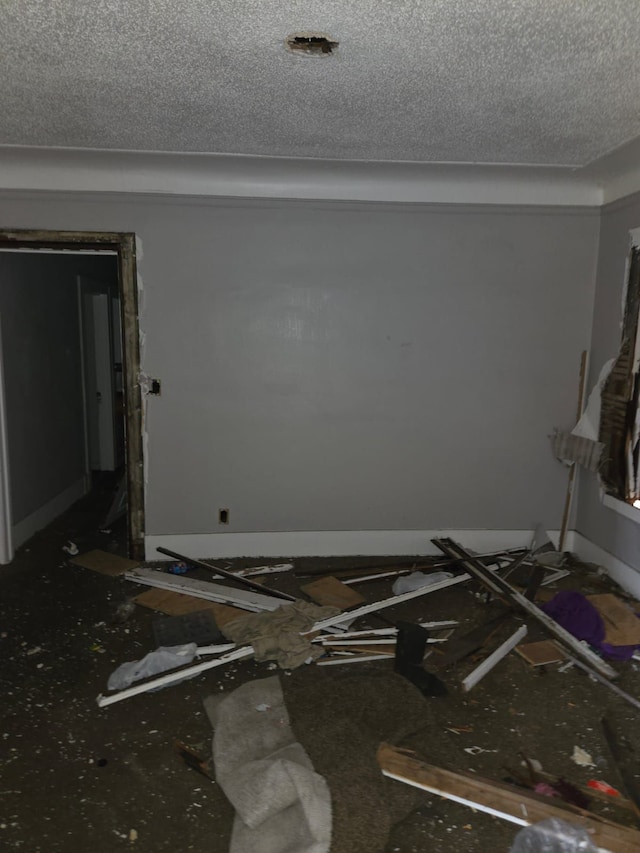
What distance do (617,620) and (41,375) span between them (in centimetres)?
448

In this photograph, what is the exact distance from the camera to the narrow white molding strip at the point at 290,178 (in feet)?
11.8

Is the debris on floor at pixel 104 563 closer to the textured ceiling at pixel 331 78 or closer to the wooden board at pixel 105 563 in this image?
the wooden board at pixel 105 563

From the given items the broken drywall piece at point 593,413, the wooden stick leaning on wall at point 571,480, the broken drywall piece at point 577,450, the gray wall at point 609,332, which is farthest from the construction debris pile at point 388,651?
the broken drywall piece at point 593,413

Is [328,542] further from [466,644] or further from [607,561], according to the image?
[607,561]

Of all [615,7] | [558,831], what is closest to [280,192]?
[615,7]

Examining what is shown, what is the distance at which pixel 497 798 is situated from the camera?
213 centimetres

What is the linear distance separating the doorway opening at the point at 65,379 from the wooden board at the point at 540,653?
2.61m

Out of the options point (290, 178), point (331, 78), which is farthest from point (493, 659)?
point (290, 178)

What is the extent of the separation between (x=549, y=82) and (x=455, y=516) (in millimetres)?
2901

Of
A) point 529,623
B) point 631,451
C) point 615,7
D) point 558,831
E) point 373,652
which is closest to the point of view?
point 615,7

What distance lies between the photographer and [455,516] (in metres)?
4.46

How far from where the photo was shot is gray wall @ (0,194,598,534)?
161 inches

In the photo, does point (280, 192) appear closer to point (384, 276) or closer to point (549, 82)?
point (384, 276)

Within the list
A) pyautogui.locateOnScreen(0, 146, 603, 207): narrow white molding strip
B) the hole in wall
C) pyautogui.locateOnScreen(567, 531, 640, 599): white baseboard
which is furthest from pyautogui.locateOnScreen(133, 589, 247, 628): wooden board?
the hole in wall
